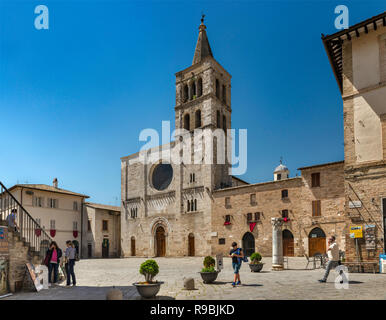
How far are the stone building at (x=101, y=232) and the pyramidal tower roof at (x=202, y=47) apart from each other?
2325cm

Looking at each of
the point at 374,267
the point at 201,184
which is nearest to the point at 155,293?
the point at 374,267

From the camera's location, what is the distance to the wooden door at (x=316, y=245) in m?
25.3

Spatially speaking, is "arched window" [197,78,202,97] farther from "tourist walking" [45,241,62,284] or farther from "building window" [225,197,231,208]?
"tourist walking" [45,241,62,284]

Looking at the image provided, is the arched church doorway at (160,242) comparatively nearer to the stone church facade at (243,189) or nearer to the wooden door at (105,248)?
the stone church facade at (243,189)

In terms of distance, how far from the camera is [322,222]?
25.5 metres

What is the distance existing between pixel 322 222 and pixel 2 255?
882 inches

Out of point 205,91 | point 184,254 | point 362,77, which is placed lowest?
point 184,254

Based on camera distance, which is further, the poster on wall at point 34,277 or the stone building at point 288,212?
the stone building at point 288,212

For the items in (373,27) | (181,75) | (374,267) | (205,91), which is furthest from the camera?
(181,75)

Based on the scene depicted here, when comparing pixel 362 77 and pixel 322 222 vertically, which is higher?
pixel 362 77

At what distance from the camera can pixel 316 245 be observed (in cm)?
2569

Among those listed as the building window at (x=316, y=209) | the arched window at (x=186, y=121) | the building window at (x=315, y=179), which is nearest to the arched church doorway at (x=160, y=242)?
the arched window at (x=186, y=121)

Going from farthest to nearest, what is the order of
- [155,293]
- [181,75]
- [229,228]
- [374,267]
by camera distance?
[181,75] → [229,228] → [374,267] → [155,293]
